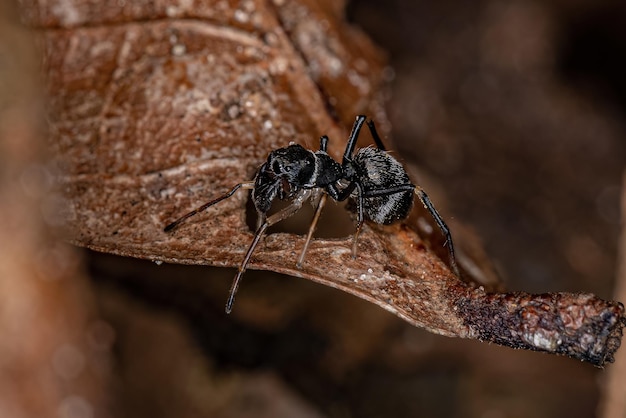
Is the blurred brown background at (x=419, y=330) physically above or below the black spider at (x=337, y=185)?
below

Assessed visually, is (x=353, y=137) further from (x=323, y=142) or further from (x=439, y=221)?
(x=439, y=221)

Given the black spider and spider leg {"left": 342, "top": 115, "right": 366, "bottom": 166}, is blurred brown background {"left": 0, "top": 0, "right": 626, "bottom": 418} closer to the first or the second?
the black spider

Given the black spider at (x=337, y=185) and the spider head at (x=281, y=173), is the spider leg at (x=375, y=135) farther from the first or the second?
the spider head at (x=281, y=173)

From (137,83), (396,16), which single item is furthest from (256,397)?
(396,16)

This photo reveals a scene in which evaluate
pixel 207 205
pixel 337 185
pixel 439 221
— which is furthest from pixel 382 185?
pixel 207 205

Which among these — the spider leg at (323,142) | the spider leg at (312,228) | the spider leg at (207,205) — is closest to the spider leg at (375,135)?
the spider leg at (323,142)

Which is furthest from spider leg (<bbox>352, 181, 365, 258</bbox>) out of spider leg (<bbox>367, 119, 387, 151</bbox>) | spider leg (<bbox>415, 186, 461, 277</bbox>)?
spider leg (<bbox>367, 119, 387, 151</bbox>)
